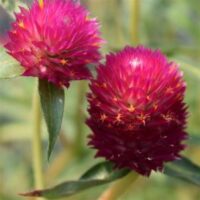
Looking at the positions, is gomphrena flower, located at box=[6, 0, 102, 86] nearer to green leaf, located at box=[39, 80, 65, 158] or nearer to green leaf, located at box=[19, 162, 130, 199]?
green leaf, located at box=[39, 80, 65, 158]

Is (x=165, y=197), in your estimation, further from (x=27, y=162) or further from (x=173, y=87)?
(x=173, y=87)

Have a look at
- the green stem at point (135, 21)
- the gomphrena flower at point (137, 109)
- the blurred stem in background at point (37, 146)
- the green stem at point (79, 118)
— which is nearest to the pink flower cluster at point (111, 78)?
the gomphrena flower at point (137, 109)

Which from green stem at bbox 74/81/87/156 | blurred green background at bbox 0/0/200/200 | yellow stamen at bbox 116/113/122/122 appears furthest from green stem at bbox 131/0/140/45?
yellow stamen at bbox 116/113/122/122

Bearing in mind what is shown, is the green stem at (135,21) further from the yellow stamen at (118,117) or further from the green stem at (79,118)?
the yellow stamen at (118,117)

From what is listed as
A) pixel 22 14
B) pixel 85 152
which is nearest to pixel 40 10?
pixel 22 14

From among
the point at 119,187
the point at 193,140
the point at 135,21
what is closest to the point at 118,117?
the point at 119,187
